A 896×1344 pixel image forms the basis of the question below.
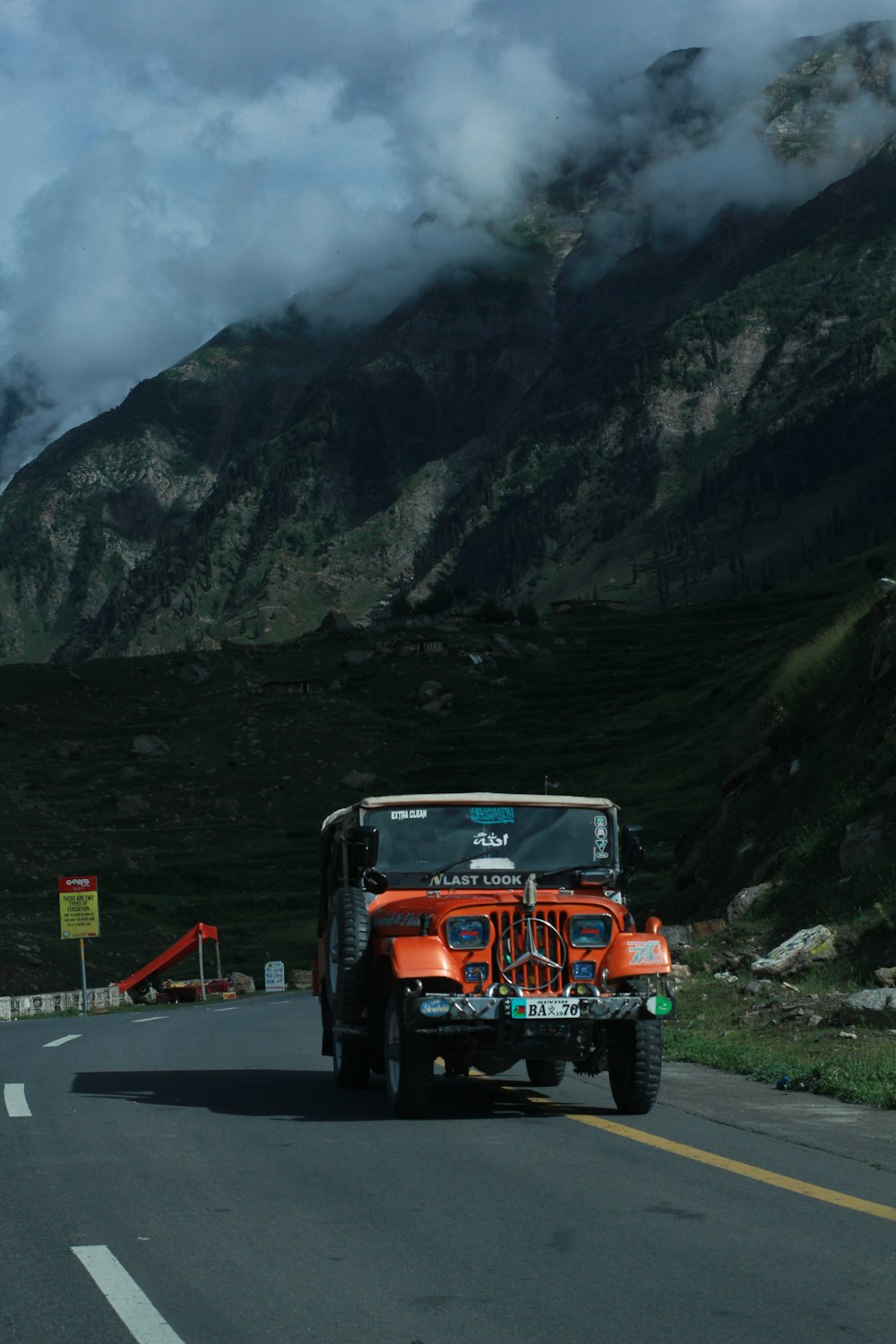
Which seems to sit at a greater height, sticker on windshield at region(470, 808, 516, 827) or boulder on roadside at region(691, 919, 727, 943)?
sticker on windshield at region(470, 808, 516, 827)

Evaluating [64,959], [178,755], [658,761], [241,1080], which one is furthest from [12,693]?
[241,1080]

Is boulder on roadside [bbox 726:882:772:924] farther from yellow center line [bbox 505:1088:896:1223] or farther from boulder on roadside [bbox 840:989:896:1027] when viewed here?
yellow center line [bbox 505:1088:896:1223]

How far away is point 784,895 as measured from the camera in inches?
1089

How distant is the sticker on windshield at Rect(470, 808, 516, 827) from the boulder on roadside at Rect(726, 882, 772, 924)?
16.1m

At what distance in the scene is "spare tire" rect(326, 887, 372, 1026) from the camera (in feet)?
41.4

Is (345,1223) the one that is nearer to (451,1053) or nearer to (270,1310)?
(270,1310)

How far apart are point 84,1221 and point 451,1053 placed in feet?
13.7

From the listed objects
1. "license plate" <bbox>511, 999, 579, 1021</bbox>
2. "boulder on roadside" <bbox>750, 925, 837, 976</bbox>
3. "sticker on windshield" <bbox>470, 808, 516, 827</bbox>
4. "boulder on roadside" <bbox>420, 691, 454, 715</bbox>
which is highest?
"boulder on roadside" <bbox>420, 691, 454, 715</bbox>

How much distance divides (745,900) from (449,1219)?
851 inches

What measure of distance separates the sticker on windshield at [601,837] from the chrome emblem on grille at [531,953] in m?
1.59

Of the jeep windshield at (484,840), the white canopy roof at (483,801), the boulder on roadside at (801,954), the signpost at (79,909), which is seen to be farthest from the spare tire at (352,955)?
the signpost at (79,909)

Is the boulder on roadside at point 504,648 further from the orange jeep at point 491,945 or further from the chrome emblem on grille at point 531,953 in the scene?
the chrome emblem on grille at point 531,953

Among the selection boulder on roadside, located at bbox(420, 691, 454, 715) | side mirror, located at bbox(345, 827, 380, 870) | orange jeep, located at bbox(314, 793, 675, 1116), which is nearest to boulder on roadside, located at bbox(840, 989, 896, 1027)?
orange jeep, located at bbox(314, 793, 675, 1116)

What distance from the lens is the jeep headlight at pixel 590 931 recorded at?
39.0 feet
